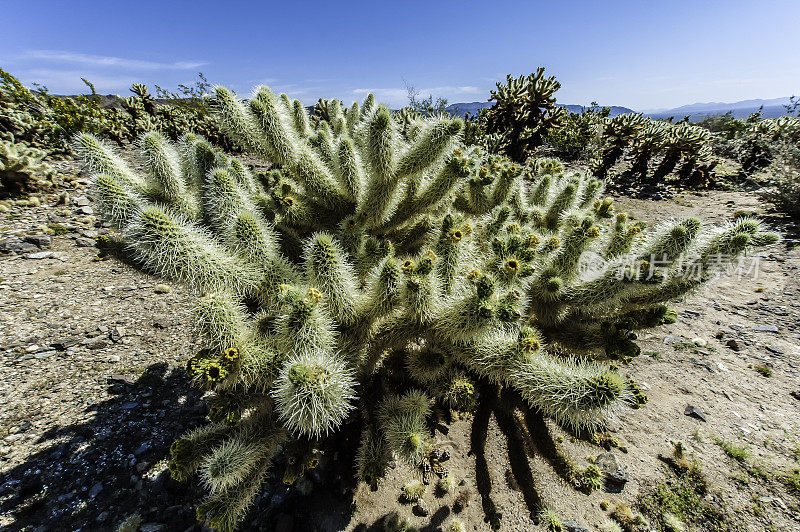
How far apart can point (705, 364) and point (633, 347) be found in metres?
2.78

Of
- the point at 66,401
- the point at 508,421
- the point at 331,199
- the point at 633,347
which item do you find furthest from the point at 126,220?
the point at 633,347

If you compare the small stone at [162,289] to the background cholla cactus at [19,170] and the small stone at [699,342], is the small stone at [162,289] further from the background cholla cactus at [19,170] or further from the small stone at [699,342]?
the small stone at [699,342]

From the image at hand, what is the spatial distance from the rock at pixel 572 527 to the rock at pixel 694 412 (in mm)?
1972

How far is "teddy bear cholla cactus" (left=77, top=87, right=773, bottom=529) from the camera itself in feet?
6.09

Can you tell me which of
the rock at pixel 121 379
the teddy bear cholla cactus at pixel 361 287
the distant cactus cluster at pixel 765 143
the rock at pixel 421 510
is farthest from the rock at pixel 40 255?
the distant cactus cluster at pixel 765 143

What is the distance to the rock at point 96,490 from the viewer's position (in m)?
2.30

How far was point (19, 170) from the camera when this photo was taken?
A: 5.46 metres

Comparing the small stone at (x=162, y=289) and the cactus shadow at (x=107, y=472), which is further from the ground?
the small stone at (x=162, y=289)

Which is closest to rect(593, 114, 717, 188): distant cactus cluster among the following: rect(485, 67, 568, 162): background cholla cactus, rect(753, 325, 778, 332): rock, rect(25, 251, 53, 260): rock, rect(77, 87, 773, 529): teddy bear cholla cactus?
rect(485, 67, 568, 162): background cholla cactus

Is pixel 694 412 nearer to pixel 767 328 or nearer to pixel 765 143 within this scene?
pixel 767 328

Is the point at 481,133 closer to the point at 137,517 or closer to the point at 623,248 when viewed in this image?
the point at 623,248

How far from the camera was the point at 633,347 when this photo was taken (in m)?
2.40

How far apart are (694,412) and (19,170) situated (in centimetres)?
1067

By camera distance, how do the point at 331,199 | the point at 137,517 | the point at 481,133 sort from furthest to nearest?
the point at 481,133 < the point at 331,199 < the point at 137,517
